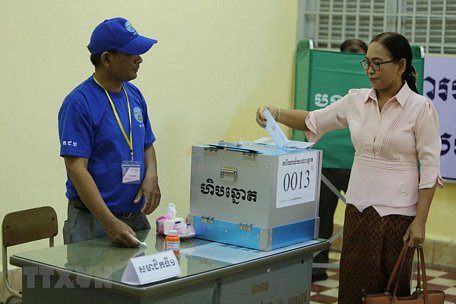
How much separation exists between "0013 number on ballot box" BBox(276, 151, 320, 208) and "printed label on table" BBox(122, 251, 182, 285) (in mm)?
618

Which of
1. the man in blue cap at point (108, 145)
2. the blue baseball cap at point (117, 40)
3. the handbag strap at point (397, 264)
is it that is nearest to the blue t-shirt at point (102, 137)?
the man in blue cap at point (108, 145)

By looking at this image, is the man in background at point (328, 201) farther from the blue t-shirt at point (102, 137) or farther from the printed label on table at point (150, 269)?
the printed label on table at point (150, 269)

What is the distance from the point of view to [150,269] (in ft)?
8.89

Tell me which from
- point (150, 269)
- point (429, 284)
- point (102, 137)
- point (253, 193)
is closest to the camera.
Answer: point (150, 269)

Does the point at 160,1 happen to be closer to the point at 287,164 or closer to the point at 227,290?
the point at 287,164

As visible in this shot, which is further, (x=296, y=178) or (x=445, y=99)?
(x=445, y=99)

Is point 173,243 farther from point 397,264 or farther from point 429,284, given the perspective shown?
point 429,284

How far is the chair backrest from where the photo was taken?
363 cm

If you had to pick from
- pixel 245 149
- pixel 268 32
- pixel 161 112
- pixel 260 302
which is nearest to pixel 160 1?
pixel 161 112

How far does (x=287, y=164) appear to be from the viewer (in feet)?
10.6

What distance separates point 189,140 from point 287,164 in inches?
95.5

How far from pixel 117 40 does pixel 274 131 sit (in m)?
0.78

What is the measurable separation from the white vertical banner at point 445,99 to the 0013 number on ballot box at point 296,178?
9.23 feet

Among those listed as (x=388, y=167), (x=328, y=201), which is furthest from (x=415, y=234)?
(x=328, y=201)
